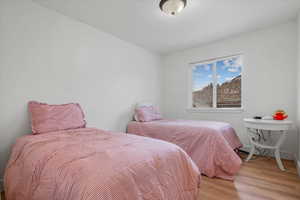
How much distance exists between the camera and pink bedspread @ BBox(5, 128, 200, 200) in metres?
0.79

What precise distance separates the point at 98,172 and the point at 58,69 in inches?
74.6

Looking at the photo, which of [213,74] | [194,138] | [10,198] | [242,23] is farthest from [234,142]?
[10,198]

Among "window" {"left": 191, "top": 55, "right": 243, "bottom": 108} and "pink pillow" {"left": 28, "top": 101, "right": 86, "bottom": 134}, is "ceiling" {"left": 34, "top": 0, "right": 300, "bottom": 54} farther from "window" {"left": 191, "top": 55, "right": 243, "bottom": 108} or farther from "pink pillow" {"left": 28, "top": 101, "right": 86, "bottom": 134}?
"pink pillow" {"left": 28, "top": 101, "right": 86, "bottom": 134}

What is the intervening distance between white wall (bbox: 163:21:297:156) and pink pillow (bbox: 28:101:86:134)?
2.71m

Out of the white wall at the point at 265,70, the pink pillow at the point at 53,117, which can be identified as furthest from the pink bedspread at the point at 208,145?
the pink pillow at the point at 53,117

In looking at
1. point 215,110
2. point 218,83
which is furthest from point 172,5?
point 215,110

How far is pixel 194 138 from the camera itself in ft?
7.33

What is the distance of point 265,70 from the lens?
272cm

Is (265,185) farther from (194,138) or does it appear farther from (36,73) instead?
(36,73)

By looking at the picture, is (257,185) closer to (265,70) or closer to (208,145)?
(208,145)

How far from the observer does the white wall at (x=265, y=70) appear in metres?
2.51

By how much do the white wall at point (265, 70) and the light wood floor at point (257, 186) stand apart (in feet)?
2.52

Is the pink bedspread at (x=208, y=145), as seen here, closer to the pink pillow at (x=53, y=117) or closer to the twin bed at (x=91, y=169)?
the twin bed at (x=91, y=169)

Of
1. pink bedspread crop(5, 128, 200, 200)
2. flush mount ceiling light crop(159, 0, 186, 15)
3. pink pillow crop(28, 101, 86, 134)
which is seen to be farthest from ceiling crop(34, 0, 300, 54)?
pink bedspread crop(5, 128, 200, 200)
